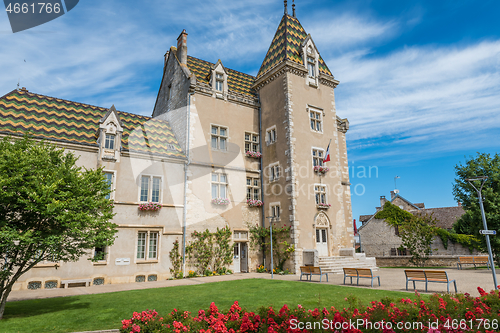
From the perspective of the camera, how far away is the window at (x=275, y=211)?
23.1 m

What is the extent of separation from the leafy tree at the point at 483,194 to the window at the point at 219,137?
56.2 feet

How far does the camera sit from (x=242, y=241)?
2289 cm

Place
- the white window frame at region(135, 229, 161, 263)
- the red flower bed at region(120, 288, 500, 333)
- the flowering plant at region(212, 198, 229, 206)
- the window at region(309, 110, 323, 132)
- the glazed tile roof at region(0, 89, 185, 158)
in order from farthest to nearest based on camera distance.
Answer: the window at region(309, 110, 323, 132)
the flowering plant at region(212, 198, 229, 206)
the white window frame at region(135, 229, 161, 263)
the glazed tile roof at region(0, 89, 185, 158)
the red flower bed at region(120, 288, 500, 333)

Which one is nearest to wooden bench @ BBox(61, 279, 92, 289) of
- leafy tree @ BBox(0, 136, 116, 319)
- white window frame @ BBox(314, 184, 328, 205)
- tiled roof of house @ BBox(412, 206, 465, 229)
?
leafy tree @ BBox(0, 136, 116, 319)

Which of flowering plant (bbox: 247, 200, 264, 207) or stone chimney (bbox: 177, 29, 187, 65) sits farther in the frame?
stone chimney (bbox: 177, 29, 187, 65)

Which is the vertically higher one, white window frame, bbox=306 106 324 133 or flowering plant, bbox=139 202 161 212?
white window frame, bbox=306 106 324 133

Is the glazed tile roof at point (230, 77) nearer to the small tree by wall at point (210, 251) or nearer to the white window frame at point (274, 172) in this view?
the white window frame at point (274, 172)

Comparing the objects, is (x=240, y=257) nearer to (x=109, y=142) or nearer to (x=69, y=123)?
(x=109, y=142)

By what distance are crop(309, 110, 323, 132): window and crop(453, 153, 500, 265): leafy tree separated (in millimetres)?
10703

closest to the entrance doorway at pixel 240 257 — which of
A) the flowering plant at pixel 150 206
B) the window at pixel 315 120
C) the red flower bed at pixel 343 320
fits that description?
the flowering plant at pixel 150 206

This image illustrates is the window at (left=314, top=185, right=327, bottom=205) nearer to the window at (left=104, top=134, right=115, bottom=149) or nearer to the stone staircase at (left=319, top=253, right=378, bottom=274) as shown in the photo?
the stone staircase at (left=319, top=253, right=378, bottom=274)

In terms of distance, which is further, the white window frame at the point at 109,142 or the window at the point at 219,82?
the window at the point at 219,82

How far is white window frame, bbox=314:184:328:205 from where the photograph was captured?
23500mm

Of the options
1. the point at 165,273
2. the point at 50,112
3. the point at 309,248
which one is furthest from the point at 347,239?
the point at 50,112
